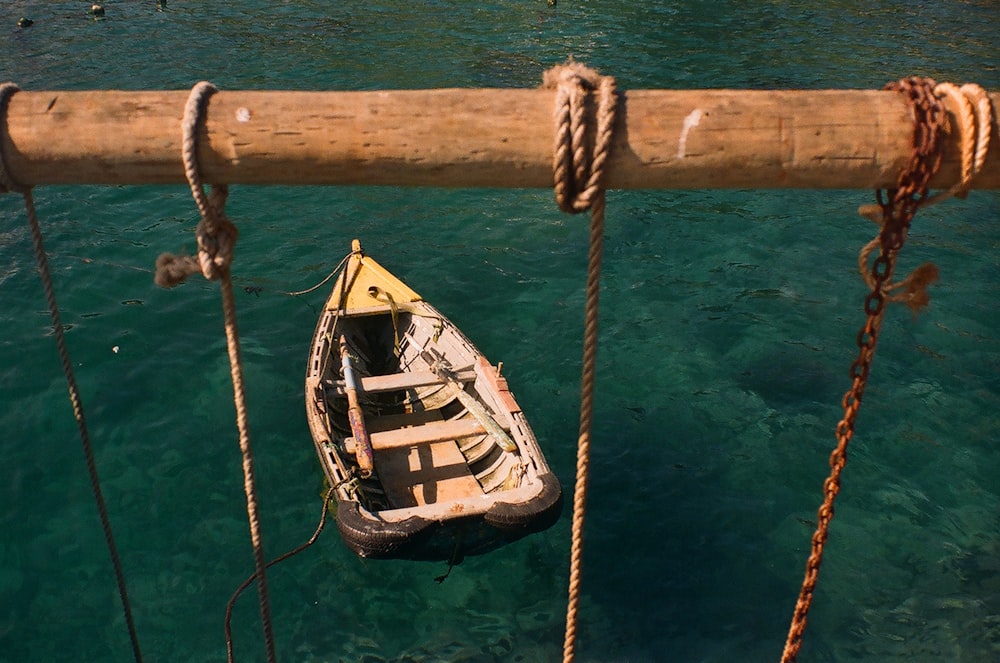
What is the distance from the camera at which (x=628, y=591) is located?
8914 millimetres

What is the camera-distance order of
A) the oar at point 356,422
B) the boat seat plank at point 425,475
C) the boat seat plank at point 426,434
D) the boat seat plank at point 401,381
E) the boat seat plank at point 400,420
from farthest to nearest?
the boat seat plank at point 400,420
the boat seat plank at point 401,381
the boat seat plank at point 426,434
the boat seat plank at point 425,475
the oar at point 356,422

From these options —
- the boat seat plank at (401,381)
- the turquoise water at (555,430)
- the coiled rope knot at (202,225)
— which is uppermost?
the coiled rope knot at (202,225)

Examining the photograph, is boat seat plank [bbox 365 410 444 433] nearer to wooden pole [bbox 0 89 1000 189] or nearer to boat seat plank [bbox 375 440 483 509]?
boat seat plank [bbox 375 440 483 509]

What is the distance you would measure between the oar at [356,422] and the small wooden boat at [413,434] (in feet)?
0.06

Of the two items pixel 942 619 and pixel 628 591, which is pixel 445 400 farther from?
pixel 942 619

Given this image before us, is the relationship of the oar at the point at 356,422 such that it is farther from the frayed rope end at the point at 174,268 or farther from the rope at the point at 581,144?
the rope at the point at 581,144

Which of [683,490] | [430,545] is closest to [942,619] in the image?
[683,490]

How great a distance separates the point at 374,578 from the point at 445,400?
2.45 meters

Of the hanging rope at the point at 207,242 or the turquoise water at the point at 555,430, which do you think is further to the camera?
the turquoise water at the point at 555,430

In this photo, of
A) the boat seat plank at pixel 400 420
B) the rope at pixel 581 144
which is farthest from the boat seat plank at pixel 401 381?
the rope at pixel 581 144

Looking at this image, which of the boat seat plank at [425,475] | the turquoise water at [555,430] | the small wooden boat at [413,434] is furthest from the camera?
the boat seat plank at [425,475]

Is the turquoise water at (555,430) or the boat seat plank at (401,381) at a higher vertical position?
the boat seat plank at (401,381)

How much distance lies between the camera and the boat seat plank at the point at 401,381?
10070 millimetres

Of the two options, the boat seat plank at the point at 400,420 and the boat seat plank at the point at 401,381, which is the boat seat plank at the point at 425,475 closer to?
the boat seat plank at the point at 400,420
